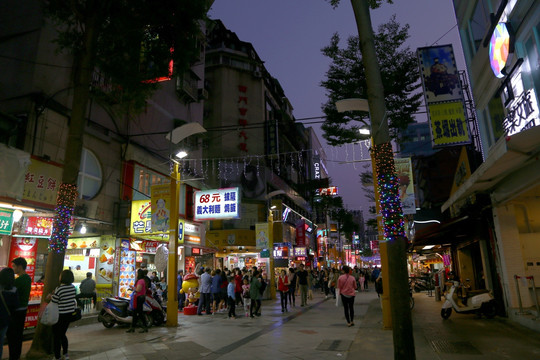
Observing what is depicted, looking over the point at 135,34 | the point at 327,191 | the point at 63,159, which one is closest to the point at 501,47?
the point at 135,34

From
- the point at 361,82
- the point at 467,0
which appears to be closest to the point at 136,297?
the point at 361,82

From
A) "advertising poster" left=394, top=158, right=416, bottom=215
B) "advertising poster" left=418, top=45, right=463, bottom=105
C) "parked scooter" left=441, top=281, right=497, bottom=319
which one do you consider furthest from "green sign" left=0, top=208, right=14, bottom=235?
"parked scooter" left=441, top=281, right=497, bottom=319

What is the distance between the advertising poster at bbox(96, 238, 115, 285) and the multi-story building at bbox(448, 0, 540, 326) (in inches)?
523

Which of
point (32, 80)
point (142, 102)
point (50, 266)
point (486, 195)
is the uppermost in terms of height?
point (32, 80)

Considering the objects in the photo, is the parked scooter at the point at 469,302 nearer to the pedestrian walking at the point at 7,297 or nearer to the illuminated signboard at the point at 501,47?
the illuminated signboard at the point at 501,47

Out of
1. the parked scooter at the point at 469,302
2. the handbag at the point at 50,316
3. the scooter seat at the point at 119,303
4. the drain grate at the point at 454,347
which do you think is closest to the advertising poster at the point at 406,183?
the parked scooter at the point at 469,302

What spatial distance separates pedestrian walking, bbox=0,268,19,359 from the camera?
20.3 ft

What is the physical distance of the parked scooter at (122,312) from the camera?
11.5 m

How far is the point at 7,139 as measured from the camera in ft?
37.3

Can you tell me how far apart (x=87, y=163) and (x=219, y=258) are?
1492 cm

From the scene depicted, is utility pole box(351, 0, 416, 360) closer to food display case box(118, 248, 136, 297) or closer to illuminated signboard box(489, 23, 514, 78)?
illuminated signboard box(489, 23, 514, 78)

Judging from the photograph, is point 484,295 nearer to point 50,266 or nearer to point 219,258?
point 50,266

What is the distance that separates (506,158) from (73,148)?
963 cm

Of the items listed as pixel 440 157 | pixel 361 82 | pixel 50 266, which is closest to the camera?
pixel 50 266
